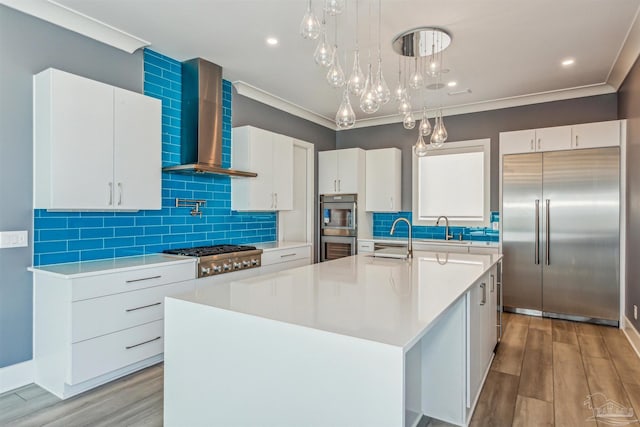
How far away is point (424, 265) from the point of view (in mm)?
2799

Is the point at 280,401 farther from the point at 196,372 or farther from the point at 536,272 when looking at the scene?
the point at 536,272

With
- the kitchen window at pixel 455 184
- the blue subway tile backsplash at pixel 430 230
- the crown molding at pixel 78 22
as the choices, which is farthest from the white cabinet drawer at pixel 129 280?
the kitchen window at pixel 455 184

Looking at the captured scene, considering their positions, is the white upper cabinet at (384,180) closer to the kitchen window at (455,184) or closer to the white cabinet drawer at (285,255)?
the kitchen window at (455,184)

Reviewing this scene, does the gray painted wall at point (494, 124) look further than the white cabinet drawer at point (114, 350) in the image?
Yes

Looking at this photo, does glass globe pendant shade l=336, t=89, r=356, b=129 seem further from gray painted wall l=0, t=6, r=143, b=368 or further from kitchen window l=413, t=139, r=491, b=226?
kitchen window l=413, t=139, r=491, b=226

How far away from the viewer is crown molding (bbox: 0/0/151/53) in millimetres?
2580

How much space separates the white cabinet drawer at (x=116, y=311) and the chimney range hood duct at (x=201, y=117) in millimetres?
1202

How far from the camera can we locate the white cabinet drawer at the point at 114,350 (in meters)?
2.44

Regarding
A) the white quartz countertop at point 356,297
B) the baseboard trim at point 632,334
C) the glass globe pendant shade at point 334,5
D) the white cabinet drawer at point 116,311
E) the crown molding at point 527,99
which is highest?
the crown molding at point 527,99

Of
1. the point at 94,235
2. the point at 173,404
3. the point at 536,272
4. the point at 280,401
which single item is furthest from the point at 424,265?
the point at 94,235

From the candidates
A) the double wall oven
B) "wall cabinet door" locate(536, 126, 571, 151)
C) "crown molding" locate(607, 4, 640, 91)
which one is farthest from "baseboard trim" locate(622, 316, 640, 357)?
the double wall oven

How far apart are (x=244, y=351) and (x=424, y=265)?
5.57ft

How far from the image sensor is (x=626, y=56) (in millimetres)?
3385

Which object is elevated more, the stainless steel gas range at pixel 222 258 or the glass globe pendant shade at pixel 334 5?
the glass globe pendant shade at pixel 334 5
